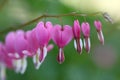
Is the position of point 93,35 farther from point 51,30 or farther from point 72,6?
point 51,30

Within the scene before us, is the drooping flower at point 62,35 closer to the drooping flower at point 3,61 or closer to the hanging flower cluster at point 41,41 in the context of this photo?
the hanging flower cluster at point 41,41

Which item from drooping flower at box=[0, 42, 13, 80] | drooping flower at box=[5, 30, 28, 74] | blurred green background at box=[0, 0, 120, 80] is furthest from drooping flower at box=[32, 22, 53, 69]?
blurred green background at box=[0, 0, 120, 80]

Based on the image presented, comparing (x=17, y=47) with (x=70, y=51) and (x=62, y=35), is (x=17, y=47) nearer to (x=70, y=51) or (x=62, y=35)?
(x=62, y=35)

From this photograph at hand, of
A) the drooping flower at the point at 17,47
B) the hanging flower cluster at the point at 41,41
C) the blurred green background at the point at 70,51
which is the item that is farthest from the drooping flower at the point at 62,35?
the blurred green background at the point at 70,51

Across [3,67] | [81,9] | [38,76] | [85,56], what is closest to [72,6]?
[81,9]

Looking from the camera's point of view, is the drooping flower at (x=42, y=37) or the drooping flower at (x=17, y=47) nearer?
the drooping flower at (x=42, y=37)

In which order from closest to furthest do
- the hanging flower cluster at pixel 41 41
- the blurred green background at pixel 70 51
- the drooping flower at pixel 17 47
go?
the hanging flower cluster at pixel 41 41, the drooping flower at pixel 17 47, the blurred green background at pixel 70 51

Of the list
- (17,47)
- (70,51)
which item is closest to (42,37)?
(17,47)
